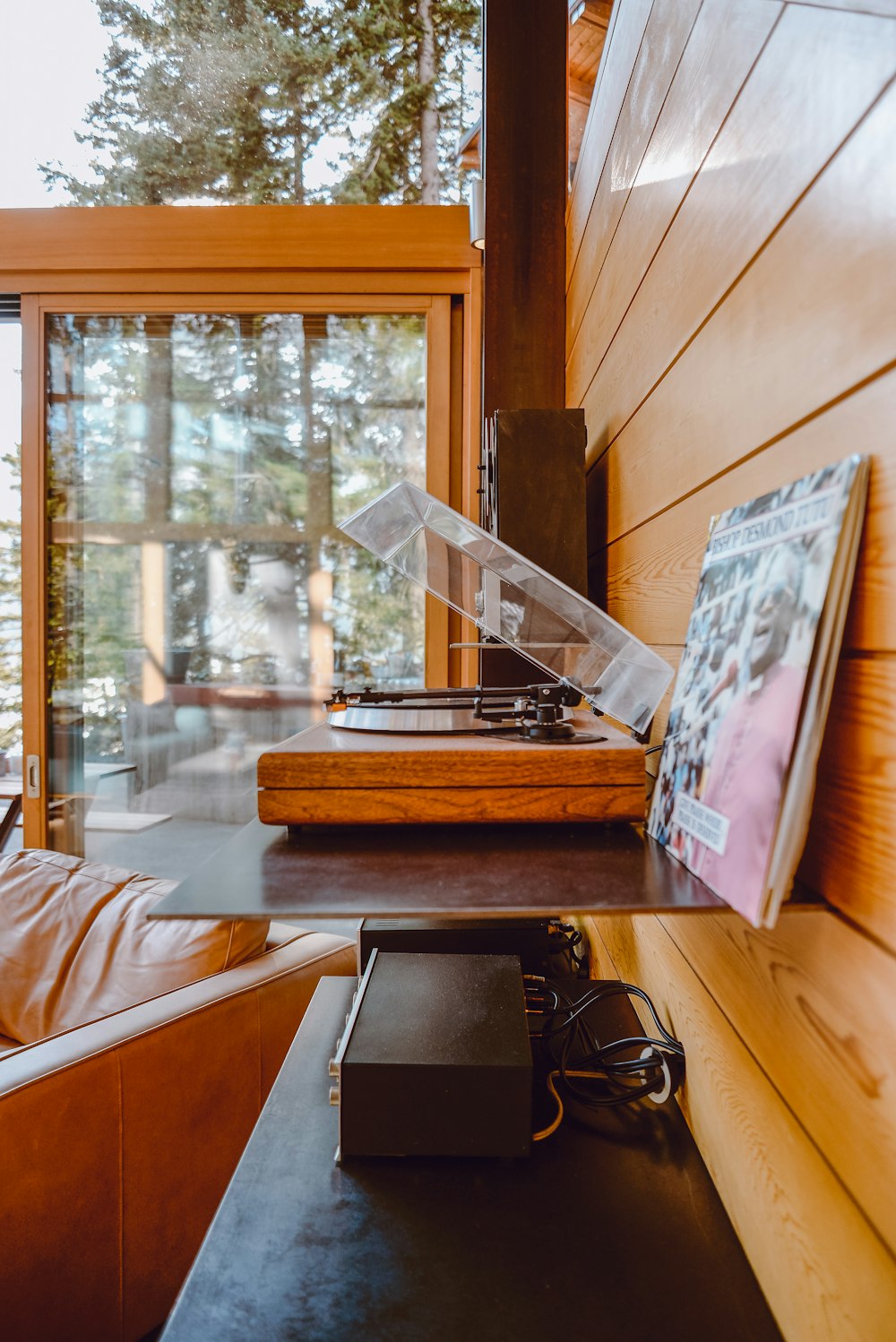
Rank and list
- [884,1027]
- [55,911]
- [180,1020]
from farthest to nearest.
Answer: [55,911] → [180,1020] → [884,1027]

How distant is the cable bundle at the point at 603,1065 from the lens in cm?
70

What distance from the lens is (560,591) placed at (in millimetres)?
746

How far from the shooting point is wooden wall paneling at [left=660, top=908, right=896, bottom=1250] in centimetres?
38

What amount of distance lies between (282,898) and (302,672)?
1.83 meters

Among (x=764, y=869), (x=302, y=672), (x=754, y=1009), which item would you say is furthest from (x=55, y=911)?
(x=764, y=869)

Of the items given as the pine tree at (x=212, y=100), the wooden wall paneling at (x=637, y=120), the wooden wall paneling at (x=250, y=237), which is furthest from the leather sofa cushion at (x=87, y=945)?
the pine tree at (x=212, y=100)

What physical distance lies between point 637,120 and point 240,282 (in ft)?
5.10

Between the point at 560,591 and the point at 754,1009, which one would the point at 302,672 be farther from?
the point at 754,1009

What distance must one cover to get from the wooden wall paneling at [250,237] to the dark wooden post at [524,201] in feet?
1.81

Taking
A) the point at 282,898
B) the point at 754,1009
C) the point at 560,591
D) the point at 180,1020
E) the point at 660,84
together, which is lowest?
the point at 180,1020

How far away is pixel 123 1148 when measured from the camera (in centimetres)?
116

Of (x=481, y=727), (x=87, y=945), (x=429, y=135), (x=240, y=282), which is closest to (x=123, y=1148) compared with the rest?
(x=87, y=945)

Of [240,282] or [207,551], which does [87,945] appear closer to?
[207,551]

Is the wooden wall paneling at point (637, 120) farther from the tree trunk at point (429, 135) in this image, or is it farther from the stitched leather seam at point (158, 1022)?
the stitched leather seam at point (158, 1022)
